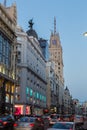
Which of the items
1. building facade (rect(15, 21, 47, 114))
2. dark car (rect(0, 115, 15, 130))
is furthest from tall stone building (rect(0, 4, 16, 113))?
dark car (rect(0, 115, 15, 130))

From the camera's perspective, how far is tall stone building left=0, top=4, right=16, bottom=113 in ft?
265

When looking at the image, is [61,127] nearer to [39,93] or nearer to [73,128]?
[73,128]

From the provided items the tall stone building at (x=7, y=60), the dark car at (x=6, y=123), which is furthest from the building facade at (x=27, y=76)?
the dark car at (x=6, y=123)

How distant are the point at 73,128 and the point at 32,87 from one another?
304ft

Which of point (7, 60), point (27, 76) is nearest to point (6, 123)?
point (7, 60)

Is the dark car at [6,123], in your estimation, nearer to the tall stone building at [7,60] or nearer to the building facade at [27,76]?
the tall stone building at [7,60]

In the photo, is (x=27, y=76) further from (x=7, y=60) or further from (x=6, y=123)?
(x=6, y=123)

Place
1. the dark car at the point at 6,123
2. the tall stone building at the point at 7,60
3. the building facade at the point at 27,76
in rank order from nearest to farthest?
1. the dark car at the point at 6,123
2. the tall stone building at the point at 7,60
3. the building facade at the point at 27,76

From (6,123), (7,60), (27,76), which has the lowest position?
(6,123)

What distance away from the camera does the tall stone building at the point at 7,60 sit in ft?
265

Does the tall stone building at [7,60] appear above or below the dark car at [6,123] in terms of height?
above

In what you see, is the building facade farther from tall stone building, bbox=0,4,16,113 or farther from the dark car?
the dark car

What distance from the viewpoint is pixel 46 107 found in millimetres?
146625

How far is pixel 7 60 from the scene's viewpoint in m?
85.8
